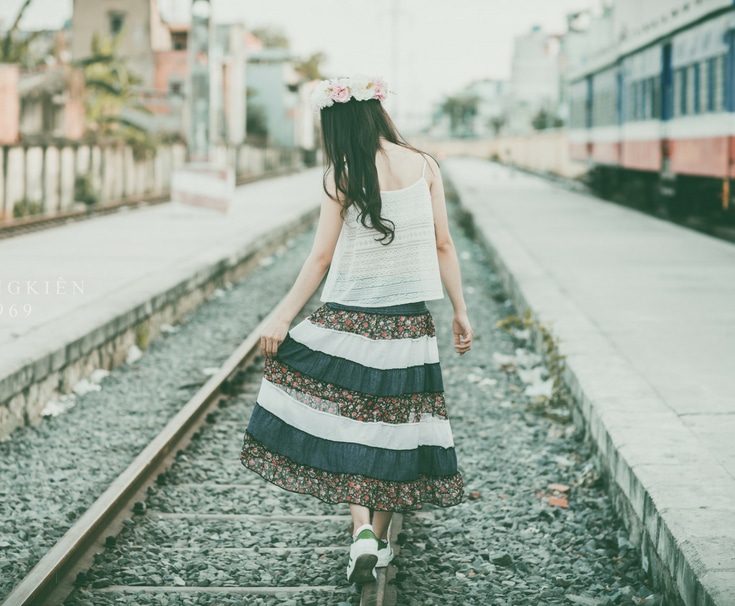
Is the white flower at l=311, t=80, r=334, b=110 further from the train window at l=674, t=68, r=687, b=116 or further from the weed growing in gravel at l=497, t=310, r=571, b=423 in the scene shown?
the train window at l=674, t=68, r=687, b=116

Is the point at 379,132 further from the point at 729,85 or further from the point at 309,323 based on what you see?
the point at 729,85

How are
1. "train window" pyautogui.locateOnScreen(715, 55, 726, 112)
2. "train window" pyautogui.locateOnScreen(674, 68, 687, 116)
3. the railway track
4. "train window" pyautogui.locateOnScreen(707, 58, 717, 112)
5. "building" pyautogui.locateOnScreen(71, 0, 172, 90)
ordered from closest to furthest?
the railway track
"train window" pyautogui.locateOnScreen(715, 55, 726, 112)
"train window" pyautogui.locateOnScreen(707, 58, 717, 112)
"train window" pyautogui.locateOnScreen(674, 68, 687, 116)
"building" pyautogui.locateOnScreen(71, 0, 172, 90)

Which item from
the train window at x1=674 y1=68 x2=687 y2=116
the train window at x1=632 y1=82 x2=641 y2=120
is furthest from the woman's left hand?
the train window at x1=632 y1=82 x2=641 y2=120

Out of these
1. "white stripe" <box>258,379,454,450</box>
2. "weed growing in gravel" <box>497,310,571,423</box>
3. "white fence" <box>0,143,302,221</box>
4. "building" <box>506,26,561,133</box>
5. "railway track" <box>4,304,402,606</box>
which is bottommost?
"railway track" <box>4,304,402,606</box>

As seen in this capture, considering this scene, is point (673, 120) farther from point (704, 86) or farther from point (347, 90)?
point (347, 90)

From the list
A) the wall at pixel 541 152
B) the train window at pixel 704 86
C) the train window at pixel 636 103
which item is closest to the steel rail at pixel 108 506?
the train window at pixel 704 86

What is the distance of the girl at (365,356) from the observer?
3.54 m

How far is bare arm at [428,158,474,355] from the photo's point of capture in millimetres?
3648

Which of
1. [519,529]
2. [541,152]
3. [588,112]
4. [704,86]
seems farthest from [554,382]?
[541,152]

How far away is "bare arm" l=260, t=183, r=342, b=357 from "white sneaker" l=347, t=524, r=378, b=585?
716 millimetres

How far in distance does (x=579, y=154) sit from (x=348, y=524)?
26868 mm

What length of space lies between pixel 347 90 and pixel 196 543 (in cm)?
202

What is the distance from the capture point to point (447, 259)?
3.75m

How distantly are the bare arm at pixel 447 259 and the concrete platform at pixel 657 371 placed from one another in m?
0.94
